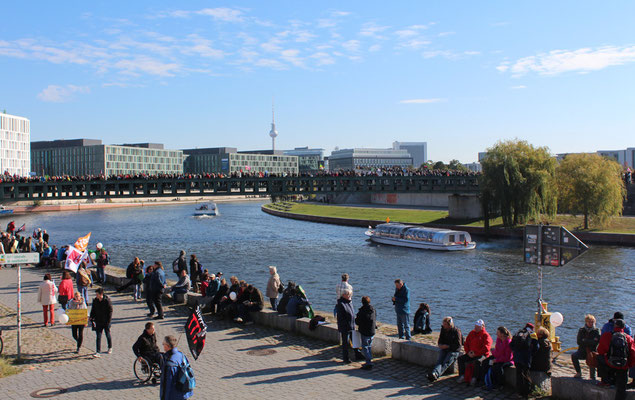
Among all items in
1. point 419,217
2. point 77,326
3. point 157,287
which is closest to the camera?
point 77,326

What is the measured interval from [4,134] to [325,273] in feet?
521

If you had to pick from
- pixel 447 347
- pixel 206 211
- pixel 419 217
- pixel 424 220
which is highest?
pixel 447 347

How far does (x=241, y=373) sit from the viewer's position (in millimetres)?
13438

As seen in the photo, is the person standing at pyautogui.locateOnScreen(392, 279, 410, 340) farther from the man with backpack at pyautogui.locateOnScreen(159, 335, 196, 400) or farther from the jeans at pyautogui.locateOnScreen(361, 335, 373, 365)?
the man with backpack at pyautogui.locateOnScreen(159, 335, 196, 400)

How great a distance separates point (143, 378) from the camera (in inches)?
504

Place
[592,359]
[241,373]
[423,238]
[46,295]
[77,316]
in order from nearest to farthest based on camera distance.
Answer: [592,359]
[241,373]
[77,316]
[46,295]
[423,238]

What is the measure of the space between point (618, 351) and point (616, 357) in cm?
12

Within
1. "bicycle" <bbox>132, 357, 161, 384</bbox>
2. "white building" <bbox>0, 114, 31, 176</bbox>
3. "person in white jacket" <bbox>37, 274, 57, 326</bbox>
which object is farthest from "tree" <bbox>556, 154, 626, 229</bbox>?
"white building" <bbox>0, 114, 31, 176</bbox>

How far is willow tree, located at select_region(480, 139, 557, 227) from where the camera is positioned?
205ft

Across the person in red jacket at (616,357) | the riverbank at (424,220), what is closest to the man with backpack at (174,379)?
the person in red jacket at (616,357)

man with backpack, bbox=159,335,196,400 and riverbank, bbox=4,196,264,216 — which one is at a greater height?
man with backpack, bbox=159,335,196,400

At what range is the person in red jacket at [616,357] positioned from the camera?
35.2 ft

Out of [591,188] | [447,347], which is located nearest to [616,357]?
[447,347]

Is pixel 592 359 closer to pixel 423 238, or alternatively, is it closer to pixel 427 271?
pixel 427 271
